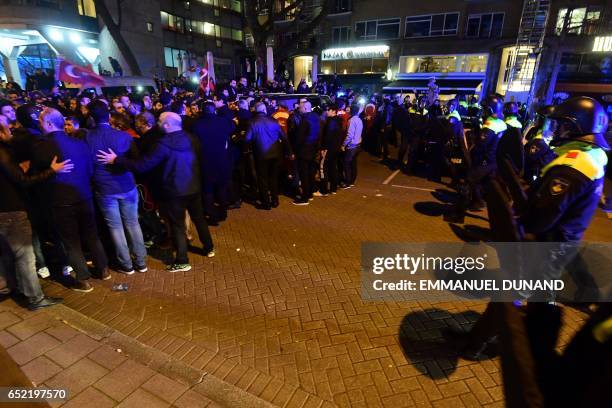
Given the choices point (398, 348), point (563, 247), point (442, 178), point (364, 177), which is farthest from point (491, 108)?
point (398, 348)

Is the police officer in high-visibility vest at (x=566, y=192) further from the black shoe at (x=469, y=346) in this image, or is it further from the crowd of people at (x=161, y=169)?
the crowd of people at (x=161, y=169)

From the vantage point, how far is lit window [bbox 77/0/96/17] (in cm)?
2583

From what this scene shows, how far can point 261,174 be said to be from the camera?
21.9 feet

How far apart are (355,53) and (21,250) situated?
3046 cm

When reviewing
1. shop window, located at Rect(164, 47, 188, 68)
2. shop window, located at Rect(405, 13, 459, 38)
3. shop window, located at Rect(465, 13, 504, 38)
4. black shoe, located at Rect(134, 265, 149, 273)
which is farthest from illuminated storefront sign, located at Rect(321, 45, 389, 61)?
black shoe, located at Rect(134, 265, 149, 273)

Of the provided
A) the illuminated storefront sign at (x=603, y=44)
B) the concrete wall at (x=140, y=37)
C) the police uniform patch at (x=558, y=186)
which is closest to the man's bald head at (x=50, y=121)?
the police uniform patch at (x=558, y=186)

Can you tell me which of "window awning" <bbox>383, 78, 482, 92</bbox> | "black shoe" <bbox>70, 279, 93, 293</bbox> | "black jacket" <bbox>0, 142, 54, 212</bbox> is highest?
"window awning" <bbox>383, 78, 482, 92</bbox>

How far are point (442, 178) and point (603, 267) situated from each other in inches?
214

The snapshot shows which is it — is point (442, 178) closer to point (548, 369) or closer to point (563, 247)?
point (563, 247)

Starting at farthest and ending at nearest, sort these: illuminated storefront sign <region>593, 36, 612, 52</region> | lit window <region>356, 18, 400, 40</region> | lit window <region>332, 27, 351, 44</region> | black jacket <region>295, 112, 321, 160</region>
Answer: lit window <region>332, 27, 351, 44</region> → lit window <region>356, 18, 400, 40</region> → illuminated storefront sign <region>593, 36, 612, 52</region> → black jacket <region>295, 112, 321, 160</region>

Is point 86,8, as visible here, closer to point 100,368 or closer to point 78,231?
point 78,231

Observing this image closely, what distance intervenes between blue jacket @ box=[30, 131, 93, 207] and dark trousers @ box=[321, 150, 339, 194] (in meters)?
4.79

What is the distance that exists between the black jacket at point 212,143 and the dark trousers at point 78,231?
2.03m

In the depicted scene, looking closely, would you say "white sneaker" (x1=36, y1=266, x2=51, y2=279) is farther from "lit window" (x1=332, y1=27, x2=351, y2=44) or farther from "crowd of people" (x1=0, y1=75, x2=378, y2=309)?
"lit window" (x1=332, y1=27, x2=351, y2=44)
